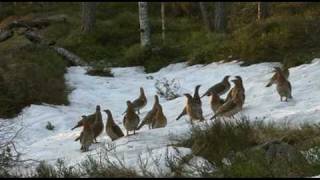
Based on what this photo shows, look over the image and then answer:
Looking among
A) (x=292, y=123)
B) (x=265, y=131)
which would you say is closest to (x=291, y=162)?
(x=265, y=131)

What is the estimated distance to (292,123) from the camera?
30.0ft

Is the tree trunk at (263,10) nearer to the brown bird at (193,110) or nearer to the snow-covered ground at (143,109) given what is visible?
the snow-covered ground at (143,109)

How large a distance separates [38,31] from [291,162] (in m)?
22.0

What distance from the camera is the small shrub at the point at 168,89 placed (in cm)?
1552

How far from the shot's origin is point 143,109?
1400 centimetres

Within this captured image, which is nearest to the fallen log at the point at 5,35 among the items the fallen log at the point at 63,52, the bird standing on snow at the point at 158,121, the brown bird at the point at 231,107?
the fallen log at the point at 63,52

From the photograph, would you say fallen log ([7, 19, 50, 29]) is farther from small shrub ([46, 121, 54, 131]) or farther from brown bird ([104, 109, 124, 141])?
brown bird ([104, 109, 124, 141])

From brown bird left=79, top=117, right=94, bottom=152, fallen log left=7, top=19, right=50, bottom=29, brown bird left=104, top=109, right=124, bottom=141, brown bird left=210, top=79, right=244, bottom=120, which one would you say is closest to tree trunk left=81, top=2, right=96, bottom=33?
fallen log left=7, top=19, right=50, bottom=29

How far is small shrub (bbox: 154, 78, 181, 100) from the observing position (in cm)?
1552

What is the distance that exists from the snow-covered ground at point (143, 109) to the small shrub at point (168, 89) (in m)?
0.20

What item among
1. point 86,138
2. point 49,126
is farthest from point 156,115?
point 49,126

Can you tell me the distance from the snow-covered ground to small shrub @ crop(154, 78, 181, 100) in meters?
0.20

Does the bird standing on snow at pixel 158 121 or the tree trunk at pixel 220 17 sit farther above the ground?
the tree trunk at pixel 220 17

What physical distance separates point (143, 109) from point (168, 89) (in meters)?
1.88
